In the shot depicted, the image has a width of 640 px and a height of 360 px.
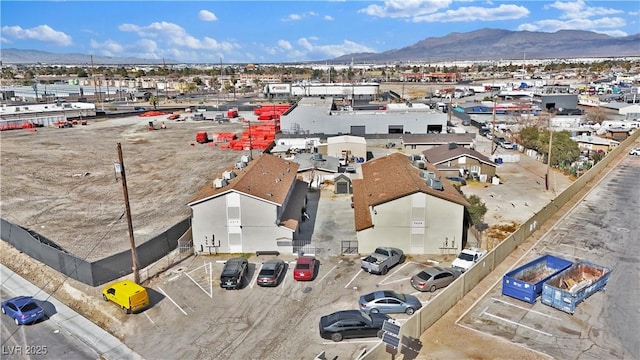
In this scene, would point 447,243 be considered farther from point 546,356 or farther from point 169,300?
point 169,300

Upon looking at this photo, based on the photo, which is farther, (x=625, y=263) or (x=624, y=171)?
(x=624, y=171)

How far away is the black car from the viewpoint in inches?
691

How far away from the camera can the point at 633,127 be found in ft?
214

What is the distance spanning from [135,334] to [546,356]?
14.8m

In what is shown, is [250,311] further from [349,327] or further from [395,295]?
[395,295]

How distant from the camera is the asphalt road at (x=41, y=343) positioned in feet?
57.1

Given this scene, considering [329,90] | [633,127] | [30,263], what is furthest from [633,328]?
[329,90]

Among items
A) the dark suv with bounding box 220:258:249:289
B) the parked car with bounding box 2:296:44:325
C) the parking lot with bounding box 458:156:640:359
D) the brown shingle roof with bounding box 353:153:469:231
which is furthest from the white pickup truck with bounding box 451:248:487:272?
the parked car with bounding box 2:296:44:325

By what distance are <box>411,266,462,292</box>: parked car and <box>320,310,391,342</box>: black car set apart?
411cm

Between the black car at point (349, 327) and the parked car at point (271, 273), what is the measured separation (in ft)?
15.7

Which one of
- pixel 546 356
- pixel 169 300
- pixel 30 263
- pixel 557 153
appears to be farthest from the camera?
pixel 557 153

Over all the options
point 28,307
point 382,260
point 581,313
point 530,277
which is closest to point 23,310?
point 28,307

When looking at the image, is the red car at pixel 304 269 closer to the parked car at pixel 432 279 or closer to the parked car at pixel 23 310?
the parked car at pixel 432 279

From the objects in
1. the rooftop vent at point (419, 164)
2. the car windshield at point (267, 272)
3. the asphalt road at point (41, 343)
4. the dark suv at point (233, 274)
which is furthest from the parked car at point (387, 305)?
the rooftop vent at point (419, 164)
